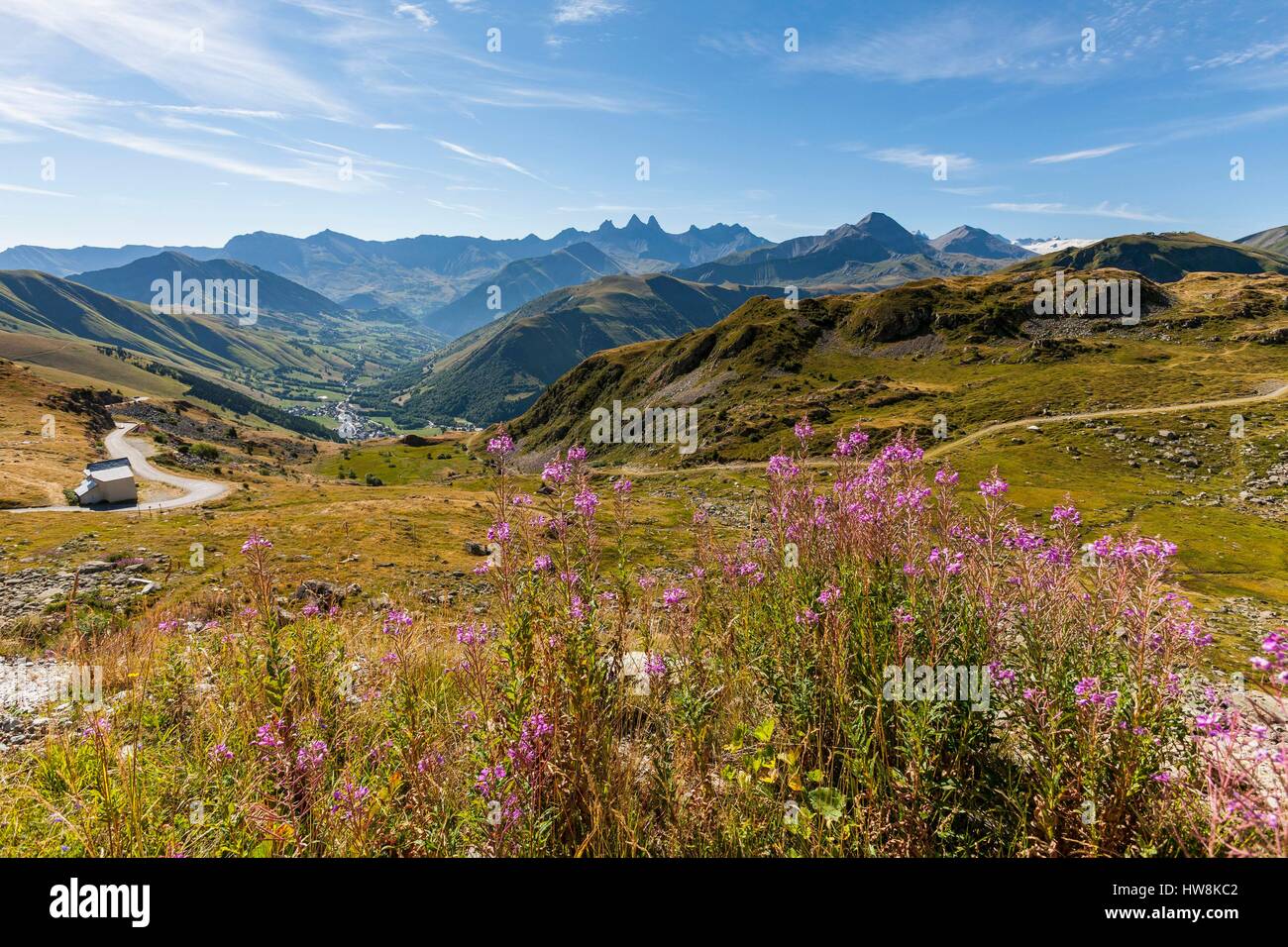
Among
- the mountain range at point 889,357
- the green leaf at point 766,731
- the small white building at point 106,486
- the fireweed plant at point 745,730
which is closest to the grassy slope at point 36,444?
the small white building at point 106,486

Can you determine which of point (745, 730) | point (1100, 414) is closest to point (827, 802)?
point (745, 730)

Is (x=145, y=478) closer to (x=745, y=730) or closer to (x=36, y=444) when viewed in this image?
(x=36, y=444)

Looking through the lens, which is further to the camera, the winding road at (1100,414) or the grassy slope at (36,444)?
the winding road at (1100,414)

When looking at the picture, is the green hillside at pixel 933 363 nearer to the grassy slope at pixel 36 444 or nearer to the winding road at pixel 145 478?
the winding road at pixel 145 478

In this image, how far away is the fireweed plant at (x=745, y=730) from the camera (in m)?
3.53

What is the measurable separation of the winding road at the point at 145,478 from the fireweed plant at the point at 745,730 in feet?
267

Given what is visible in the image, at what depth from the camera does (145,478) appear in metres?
96.2

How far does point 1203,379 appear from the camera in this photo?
282 ft

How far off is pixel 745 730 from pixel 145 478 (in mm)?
128583

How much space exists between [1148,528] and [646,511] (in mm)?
46209

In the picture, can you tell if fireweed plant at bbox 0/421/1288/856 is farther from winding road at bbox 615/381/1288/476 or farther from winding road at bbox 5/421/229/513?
winding road at bbox 5/421/229/513
